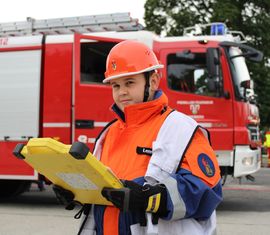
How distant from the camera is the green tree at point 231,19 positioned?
27828mm

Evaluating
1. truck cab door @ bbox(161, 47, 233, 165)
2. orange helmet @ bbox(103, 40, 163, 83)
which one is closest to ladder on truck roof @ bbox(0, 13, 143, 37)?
truck cab door @ bbox(161, 47, 233, 165)

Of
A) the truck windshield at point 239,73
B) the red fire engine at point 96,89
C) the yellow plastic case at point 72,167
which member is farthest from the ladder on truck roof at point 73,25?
the yellow plastic case at point 72,167

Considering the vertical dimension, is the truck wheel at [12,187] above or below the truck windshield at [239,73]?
below

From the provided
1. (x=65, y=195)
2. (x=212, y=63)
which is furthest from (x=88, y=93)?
(x=65, y=195)

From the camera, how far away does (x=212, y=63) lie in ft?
26.8

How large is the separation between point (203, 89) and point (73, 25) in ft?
8.52

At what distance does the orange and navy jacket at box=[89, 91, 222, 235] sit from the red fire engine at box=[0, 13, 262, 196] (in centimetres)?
592

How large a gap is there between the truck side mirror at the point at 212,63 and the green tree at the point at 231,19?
19.2 metres

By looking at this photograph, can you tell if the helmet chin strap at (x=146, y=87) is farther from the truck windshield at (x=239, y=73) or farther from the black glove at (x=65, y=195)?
the truck windshield at (x=239, y=73)

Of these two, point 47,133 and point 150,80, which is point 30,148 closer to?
point 150,80

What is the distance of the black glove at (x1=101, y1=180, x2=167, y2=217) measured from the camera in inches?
79.1

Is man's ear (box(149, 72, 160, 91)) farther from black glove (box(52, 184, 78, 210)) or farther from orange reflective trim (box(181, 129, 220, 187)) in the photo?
black glove (box(52, 184, 78, 210))

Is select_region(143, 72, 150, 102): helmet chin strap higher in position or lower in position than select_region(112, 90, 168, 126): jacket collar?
higher

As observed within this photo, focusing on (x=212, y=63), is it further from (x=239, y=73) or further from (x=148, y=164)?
(x=148, y=164)
